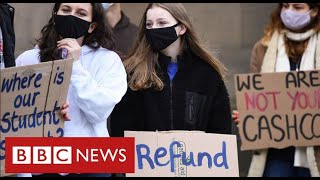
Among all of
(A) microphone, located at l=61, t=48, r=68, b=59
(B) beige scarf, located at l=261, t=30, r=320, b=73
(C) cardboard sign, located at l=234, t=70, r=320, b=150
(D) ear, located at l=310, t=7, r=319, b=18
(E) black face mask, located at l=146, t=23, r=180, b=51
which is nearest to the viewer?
(A) microphone, located at l=61, t=48, r=68, b=59

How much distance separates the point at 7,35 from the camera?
555cm

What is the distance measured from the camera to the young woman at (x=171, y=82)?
5.88 metres

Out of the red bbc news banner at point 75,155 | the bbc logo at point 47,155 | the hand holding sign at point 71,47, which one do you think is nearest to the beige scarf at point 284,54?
the hand holding sign at point 71,47

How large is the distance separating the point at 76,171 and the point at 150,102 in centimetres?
66

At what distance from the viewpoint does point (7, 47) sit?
550 centimetres

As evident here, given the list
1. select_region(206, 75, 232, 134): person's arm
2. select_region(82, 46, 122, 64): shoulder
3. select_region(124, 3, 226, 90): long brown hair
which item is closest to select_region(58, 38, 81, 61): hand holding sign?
select_region(82, 46, 122, 64): shoulder

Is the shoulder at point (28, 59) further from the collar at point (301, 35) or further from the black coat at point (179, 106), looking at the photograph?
the collar at point (301, 35)

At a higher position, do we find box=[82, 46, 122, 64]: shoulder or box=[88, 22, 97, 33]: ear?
box=[88, 22, 97, 33]: ear

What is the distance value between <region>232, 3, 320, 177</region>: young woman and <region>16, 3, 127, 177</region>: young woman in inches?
59.4

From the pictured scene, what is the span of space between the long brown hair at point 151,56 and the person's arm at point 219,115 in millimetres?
147

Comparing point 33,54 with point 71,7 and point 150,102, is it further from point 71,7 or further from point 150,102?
point 150,102

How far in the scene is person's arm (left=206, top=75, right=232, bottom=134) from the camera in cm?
599

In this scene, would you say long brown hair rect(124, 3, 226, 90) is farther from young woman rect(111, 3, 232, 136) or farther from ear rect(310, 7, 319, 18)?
ear rect(310, 7, 319, 18)

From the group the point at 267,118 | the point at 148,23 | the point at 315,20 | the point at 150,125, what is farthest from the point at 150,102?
the point at 315,20
